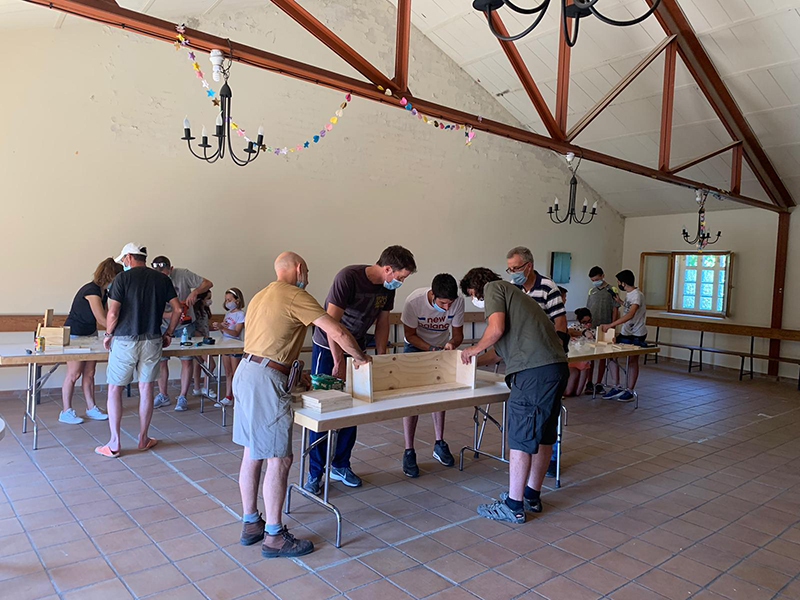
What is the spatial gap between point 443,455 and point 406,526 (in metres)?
1.07

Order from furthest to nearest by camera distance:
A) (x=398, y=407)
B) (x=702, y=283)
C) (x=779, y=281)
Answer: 1. (x=702, y=283)
2. (x=779, y=281)
3. (x=398, y=407)

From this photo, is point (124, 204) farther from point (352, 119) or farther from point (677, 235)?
point (677, 235)

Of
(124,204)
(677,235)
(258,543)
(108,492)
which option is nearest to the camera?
(258,543)

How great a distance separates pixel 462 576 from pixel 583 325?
186 inches

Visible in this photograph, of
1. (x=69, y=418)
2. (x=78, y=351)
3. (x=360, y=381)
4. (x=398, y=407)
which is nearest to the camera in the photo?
(x=398, y=407)

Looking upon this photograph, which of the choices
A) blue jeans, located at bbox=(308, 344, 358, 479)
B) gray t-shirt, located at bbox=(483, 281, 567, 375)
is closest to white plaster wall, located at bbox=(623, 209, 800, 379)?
gray t-shirt, located at bbox=(483, 281, 567, 375)

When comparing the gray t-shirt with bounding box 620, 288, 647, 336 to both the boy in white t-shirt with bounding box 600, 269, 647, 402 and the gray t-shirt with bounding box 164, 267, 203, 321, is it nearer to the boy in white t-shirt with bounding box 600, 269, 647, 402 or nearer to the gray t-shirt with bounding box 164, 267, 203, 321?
the boy in white t-shirt with bounding box 600, 269, 647, 402

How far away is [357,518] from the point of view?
126 inches

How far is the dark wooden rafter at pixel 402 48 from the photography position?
170 inches

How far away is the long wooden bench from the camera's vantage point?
830 centimetres

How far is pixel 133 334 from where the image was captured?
403 centimetres

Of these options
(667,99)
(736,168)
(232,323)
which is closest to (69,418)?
(232,323)

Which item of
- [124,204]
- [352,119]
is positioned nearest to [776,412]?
[352,119]

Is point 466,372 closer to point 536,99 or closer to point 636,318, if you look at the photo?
point 536,99
